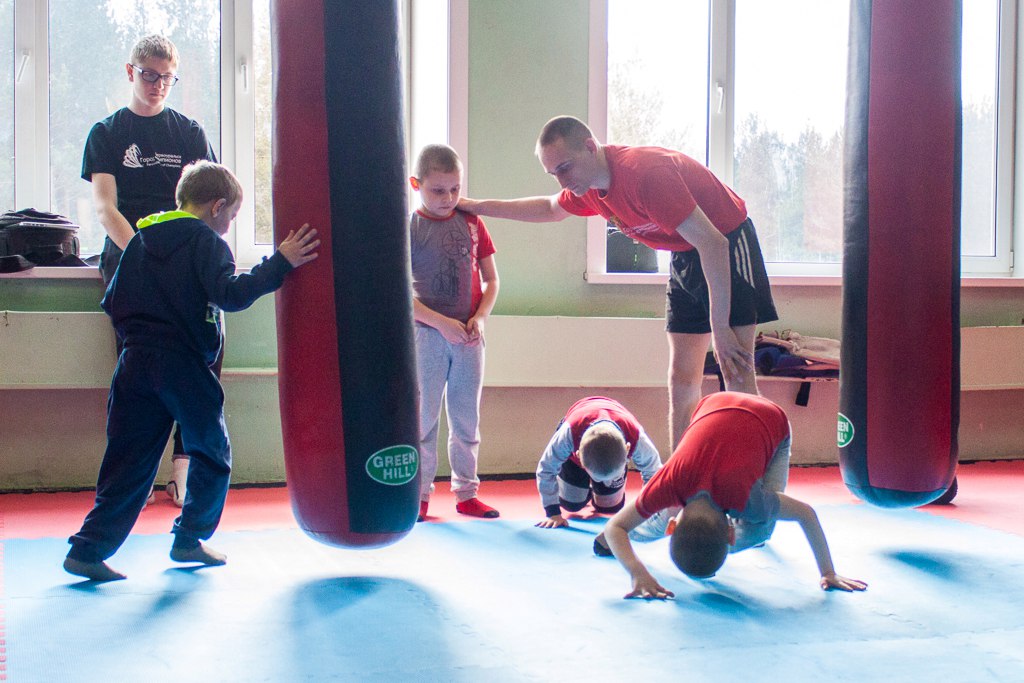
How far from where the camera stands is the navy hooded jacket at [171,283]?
237 cm

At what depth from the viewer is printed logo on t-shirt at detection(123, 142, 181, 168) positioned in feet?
11.7

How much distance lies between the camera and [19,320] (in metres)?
3.70

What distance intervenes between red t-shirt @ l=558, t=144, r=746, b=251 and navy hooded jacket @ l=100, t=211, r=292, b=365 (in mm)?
1112

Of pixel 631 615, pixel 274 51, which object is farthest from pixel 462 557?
pixel 274 51

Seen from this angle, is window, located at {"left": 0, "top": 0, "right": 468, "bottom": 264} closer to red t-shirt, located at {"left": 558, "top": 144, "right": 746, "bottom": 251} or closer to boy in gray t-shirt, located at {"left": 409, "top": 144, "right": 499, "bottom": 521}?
boy in gray t-shirt, located at {"left": 409, "top": 144, "right": 499, "bottom": 521}

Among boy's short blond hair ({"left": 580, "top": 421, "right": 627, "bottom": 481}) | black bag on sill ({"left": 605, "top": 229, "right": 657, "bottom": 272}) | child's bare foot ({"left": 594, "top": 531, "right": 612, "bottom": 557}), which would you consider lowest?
child's bare foot ({"left": 594, "top": 531, "right": 612, "bottom": 557})

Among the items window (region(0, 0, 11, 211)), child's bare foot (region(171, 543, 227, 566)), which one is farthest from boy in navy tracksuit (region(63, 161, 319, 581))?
window (region(0, 0, 11, 211))

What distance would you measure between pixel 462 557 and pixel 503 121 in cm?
224

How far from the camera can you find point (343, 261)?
2119 millimetres

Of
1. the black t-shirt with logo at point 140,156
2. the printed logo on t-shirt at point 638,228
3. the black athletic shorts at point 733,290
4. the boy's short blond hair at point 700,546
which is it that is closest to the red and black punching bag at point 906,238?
the black athletic shorts at point 733,290

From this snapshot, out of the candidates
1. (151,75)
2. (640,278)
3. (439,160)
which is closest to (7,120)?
(151,75)

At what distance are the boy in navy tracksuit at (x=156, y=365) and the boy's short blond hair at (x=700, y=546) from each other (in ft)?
3.92

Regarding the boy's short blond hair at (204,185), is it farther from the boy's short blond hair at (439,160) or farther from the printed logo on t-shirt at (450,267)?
the printed logo on t-shirt at (450,267)

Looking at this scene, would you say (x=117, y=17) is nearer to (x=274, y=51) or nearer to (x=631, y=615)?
(x=274, y=51)
